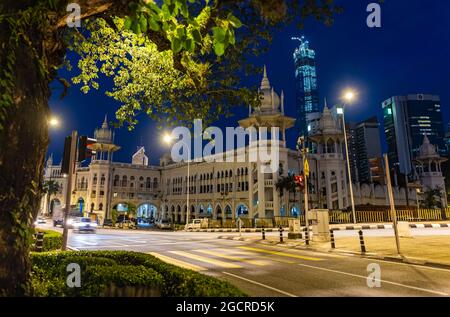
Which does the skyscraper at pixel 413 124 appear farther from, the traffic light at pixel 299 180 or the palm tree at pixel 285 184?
the traffic light at pixel 299 180

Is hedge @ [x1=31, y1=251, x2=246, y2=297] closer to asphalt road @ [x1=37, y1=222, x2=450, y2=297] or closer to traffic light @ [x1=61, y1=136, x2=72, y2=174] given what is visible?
asphalt road @ [x1=37, y1=222, x2=450, y2=297]

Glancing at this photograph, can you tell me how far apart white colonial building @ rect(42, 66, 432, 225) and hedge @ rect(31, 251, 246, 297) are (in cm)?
3132

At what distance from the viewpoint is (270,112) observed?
45.2 meters

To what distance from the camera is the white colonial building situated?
4538 cm

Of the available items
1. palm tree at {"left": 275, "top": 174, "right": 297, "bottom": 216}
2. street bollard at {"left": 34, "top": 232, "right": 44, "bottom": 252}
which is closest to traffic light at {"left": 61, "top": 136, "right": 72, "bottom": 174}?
street bollard at {"left": 34, "top": 232, "right": 44, "bottom": 252}

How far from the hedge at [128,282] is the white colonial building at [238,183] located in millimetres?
31322

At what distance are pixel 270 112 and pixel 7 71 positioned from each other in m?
42.4

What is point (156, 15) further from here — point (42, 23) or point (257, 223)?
point (257, 223)

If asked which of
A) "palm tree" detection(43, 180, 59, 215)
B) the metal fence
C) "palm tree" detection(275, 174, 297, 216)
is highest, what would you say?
"palm tree" detection(43, 180, 59, 215)

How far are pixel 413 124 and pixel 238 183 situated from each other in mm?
162025

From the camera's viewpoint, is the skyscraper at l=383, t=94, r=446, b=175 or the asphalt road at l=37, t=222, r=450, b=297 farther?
the skyscraper at l=383, t=94, r=446, b=175
